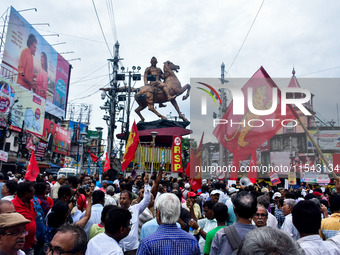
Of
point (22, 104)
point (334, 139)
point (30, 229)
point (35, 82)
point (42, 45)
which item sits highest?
point (42, 45)

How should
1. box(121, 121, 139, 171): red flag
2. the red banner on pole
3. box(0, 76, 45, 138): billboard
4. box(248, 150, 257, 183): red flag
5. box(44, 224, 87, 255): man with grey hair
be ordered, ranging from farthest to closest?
box(0, 76, 45, 138): billboard → the red banner on pole → box(121, 121, 139, 171): red flag → box(248, 150, 257, 183): red flag → box(44, 224, 87, 255): man with grey hair

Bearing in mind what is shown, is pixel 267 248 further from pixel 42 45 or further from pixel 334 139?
pixel 42 45

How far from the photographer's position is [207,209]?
4.55 m

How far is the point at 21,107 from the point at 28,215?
3148 cm

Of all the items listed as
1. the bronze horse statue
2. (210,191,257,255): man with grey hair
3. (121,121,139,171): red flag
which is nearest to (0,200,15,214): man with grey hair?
(210,191,257,255): man with grey hair

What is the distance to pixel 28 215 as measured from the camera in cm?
419

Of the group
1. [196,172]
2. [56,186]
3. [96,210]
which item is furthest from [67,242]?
[196,172]

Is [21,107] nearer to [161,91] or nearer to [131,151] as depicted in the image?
[161,91]

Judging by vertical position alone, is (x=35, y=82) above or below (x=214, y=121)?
above

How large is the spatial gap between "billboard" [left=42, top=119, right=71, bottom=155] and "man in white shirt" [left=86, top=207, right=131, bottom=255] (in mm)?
39391

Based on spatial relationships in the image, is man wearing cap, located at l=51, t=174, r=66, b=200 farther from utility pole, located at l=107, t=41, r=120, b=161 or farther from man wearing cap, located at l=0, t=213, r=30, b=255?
utility pole, located at l=107, t=41, r=120, b=161

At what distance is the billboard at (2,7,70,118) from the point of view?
105 ft

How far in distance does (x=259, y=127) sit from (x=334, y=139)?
26.9m

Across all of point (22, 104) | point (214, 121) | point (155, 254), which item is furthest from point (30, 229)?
point (22, 104)
